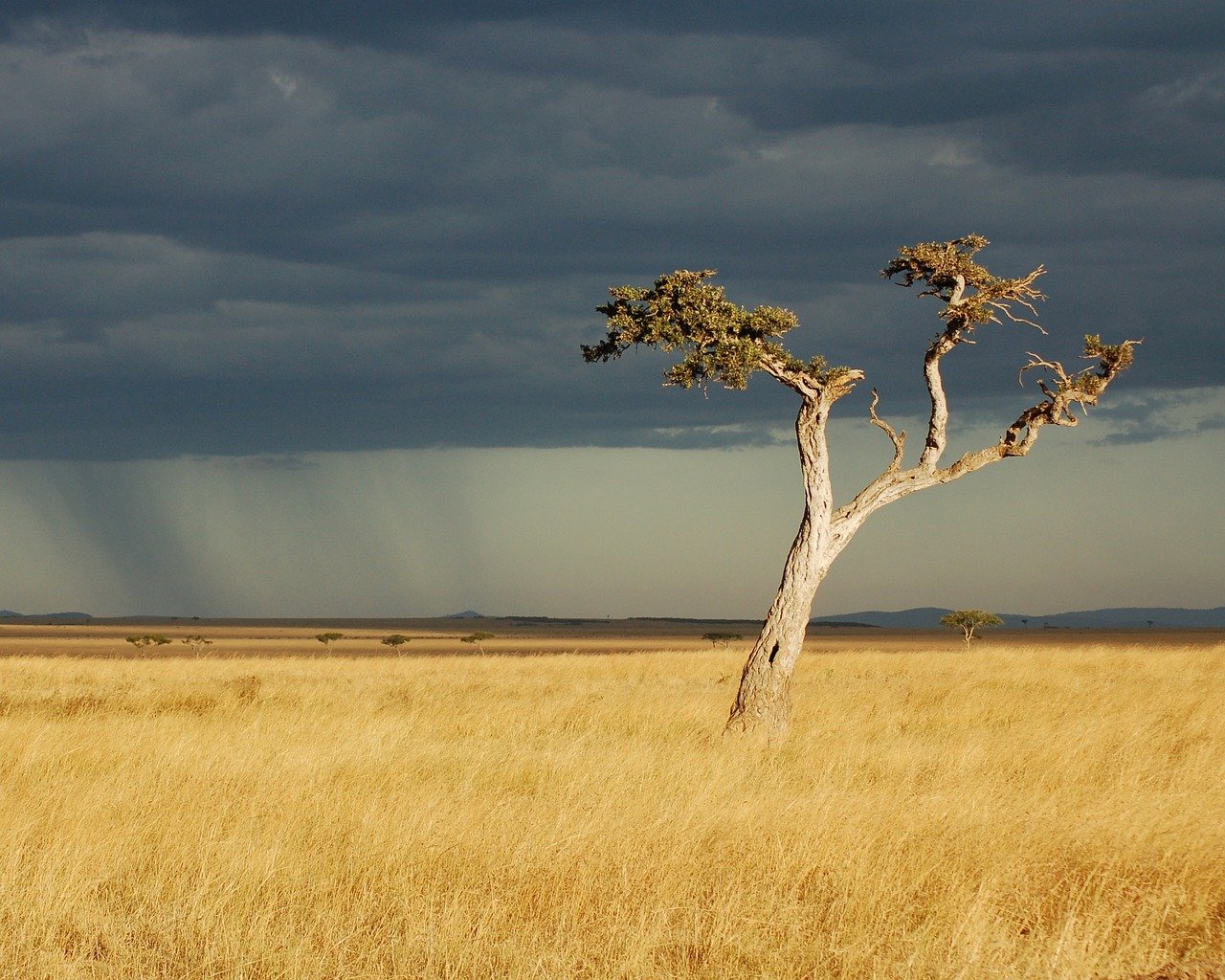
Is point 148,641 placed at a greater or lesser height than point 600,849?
lesser

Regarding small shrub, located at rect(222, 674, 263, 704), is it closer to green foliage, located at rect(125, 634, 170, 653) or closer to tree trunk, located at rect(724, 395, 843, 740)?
tree trunk, located at rect(724, 395, 843, 740)

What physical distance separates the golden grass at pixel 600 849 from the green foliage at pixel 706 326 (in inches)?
211

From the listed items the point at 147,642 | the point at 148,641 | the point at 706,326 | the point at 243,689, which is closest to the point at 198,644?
the point at 147,642

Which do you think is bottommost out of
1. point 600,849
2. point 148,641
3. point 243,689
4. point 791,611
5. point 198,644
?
point 148,641

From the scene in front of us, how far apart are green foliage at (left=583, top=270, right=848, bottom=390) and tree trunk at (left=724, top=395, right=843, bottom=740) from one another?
4.70ft

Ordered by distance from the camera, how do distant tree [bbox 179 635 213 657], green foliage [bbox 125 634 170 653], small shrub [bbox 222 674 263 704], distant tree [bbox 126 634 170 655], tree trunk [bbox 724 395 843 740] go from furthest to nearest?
1. green foliage [bbox 125 634 170 653]
2. distant tree [bbox 126 634 170 655]
3. distant tree [bbox 179 635 213 657]
4. small shrub [bbox 222 674 263 704]
5. tree trunk [bbox 724 395 843 740]

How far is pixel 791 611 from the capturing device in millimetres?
17422

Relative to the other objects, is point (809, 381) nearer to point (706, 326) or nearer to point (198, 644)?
point (706, 326)

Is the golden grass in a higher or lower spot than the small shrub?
higher

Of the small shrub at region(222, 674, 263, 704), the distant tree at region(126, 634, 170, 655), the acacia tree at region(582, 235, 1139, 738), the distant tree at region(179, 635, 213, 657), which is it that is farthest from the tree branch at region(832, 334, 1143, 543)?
the distant tree at region(126, 634, 170, 655)

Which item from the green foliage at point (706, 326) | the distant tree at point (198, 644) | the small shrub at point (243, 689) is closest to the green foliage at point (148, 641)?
the distant tree at point (198, 644)

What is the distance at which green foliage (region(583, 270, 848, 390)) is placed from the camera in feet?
57.9

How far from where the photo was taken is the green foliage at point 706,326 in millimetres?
17656

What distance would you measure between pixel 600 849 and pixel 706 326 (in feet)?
33.7
